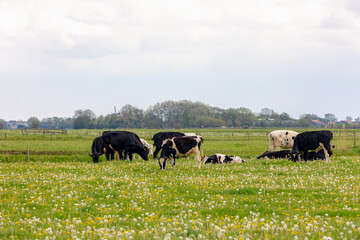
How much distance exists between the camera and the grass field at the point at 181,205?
839cm

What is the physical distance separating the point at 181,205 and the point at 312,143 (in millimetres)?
16658

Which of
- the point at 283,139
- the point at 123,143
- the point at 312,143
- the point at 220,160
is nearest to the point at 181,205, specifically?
the point at 220,160

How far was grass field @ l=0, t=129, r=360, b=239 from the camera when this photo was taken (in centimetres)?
839

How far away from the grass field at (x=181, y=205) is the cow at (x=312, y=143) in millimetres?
5729

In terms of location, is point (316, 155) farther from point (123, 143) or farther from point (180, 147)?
point (123, 143)

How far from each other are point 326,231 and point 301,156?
64.2 ft

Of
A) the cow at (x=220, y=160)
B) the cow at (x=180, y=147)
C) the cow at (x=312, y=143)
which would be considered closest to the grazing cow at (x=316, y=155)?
the cow at (x=312, y=143)

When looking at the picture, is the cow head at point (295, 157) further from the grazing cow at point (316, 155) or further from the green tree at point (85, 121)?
the green tree at point (85, 121)

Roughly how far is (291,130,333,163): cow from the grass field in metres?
5.73

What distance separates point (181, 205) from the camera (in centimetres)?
1179

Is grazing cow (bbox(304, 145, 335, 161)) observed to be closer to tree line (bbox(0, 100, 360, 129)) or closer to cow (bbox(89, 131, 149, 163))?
cow (bbox(89, 131, 149, 163))

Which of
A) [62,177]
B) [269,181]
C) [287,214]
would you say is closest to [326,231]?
[287,214]

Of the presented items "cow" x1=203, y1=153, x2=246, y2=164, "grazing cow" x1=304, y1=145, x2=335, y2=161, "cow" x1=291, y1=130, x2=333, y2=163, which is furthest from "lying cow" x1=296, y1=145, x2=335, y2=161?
"cow" x1=203, y1=153, x2=246, y2=164

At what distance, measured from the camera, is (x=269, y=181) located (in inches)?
642
